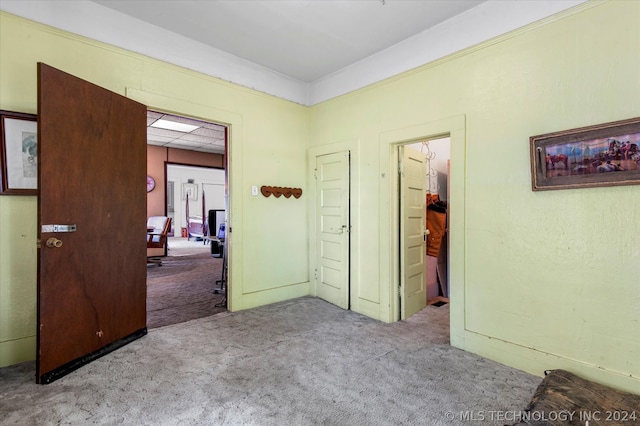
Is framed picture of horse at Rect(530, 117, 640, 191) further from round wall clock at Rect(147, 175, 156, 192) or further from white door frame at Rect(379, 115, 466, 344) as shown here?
round wall clock at Rect(147, 175, 156, 192)

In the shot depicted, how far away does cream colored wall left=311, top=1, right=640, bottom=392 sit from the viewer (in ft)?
6.54

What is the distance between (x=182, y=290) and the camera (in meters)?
4.59

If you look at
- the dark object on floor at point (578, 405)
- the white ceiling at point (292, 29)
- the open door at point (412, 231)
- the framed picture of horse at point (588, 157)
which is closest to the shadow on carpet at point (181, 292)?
the open door at point (412, 231)

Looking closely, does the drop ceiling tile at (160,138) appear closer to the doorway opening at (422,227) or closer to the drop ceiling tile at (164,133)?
the drop ceiling tile at (164,133)

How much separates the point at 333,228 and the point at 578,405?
272cm

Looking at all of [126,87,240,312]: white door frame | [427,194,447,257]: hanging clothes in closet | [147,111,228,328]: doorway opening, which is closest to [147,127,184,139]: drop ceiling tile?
[147,111,228,328]: doorway opening

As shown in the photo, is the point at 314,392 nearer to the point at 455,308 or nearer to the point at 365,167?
the point at 455,308

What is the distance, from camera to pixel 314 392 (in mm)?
2051

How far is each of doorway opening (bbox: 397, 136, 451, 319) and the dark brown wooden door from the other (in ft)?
8.49

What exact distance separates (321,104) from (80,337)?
3457 millimetres

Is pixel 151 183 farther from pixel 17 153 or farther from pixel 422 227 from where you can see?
pixel 422 227

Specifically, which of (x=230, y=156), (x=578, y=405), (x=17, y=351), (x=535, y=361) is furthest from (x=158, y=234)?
(x=578, y=405)

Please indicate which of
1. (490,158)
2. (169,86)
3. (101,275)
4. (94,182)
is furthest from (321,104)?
(101,275)

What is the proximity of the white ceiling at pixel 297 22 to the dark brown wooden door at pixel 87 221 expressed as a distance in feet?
2.89
